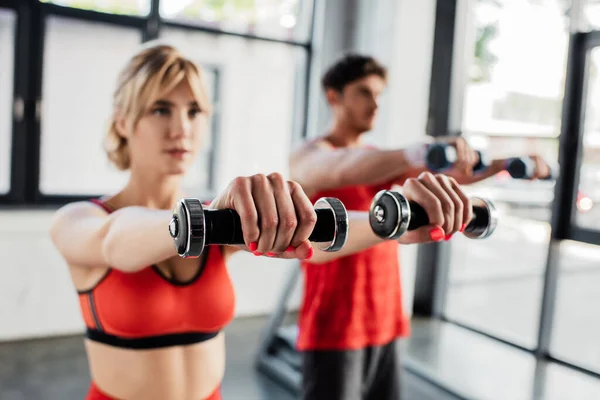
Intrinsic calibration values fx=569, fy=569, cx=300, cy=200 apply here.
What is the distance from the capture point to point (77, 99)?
4180 mm

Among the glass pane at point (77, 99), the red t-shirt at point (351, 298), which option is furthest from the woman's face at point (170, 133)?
the glass pane at point (77, 99)

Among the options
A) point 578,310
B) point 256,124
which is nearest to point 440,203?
point 256,124

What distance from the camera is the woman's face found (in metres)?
1.19

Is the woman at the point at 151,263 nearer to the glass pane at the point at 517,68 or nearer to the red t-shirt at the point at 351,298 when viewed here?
the red t-shirt at the point at 351,298

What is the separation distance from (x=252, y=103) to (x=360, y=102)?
3.01 m

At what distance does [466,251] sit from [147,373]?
436 centimetres

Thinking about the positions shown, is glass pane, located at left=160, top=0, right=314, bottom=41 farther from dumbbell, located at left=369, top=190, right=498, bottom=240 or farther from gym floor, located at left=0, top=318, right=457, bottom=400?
dumbbell, located at left=369, top=190, right=498, bottom=240

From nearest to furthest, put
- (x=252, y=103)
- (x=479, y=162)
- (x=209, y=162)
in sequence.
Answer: (x=479, y=162) → (x=209, y=162) → (x=252, y=103)

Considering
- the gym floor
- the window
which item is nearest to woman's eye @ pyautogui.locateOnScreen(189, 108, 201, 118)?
the gym floor

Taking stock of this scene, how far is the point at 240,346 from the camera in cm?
386

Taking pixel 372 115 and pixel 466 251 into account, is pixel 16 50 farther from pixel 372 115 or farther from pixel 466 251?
pixel 466 251

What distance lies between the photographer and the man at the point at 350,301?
1764 millimetres

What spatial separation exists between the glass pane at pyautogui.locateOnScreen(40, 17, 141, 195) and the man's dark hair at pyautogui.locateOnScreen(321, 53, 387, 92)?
250 cm

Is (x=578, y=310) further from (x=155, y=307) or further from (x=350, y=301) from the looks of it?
(x=155, y=307)
